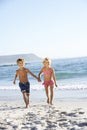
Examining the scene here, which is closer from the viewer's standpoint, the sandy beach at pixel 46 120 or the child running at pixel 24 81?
the sandy beach at pixel 46 120

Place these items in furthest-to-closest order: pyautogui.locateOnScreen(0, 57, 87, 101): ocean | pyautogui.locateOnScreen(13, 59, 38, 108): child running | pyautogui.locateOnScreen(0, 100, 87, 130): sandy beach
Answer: pyautogui.locateOnScreen(0, 57, 87, 101): ocean
pyautogui.locateOnScreen(13, 59, 38, 108): child running
pyautogui.locateOnScreen(0, 100, 87, 130): sandy beach

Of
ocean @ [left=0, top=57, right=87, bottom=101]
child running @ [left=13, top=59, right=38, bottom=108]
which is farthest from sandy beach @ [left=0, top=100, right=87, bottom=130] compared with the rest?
ocean @ [left=0, top=57, right=87, bottom=101]

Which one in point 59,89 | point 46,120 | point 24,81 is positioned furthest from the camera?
point 59,89

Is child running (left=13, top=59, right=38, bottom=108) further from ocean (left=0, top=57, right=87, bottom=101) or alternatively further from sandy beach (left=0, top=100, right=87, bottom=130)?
ocean (left=0, top=57, right=87, bottom=101)

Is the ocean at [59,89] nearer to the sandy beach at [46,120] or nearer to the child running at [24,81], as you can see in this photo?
the child running at [24,81]

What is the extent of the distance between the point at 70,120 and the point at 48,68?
2993 mm

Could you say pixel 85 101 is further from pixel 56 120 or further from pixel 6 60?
pixel 6 60

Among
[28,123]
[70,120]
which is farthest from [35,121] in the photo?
[70,120]

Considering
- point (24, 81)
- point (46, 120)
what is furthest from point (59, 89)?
point (46, 120)

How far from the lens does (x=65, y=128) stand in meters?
5.64

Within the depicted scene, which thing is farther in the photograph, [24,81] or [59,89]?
[59,89]

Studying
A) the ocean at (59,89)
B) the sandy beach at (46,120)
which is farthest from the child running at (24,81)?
→ the ocean at (59,89)

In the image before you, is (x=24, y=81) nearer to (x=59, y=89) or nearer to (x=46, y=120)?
(x=46, y=120)

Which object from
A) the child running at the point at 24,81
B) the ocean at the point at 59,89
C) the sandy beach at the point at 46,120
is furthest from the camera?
the ocean at the point at 59,89
